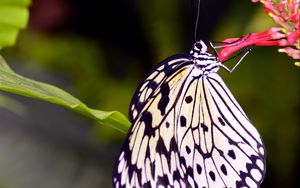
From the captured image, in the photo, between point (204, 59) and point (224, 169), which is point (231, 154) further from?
point (204, 59)

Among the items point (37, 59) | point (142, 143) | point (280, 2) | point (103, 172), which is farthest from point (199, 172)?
point (37, 59)

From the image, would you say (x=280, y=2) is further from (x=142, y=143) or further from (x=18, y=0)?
(x=18, y=0)

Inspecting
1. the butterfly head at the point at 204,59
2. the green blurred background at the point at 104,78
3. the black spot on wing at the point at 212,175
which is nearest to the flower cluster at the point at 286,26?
the butterfly head at the point at 204,59

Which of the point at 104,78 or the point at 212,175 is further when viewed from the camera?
the point at 104,78

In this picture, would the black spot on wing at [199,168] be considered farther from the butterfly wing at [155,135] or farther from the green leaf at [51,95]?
the green leaf at [51,95]

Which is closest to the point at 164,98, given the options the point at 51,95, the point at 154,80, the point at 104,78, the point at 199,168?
the point at 154,80

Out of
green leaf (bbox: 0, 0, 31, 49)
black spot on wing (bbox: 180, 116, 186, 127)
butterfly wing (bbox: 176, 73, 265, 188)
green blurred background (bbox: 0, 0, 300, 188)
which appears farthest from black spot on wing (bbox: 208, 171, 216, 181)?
green blurred background (bbox: 0, 0, 300, 188)

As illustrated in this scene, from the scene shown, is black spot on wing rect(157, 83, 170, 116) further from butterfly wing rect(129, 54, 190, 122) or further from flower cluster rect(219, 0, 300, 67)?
flower cluster rect(219, 0, 300, 67)
